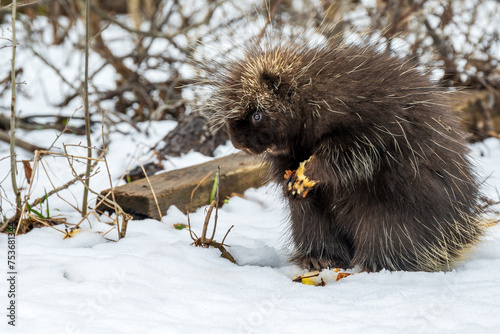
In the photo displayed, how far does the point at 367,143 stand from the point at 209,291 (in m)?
0.85

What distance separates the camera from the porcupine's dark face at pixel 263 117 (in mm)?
2279

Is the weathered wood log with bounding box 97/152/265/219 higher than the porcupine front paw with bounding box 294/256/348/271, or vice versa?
the weathered wood log with bounding box 97/152/265/219

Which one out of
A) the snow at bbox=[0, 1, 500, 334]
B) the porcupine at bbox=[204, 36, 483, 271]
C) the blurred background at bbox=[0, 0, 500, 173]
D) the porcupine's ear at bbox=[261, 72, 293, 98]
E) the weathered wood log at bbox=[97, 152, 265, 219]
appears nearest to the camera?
the snow at bbox=[0, 1, 500, 334]

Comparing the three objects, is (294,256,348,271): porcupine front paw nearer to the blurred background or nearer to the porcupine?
the porcupine

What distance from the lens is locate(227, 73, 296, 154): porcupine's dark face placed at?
228 cm

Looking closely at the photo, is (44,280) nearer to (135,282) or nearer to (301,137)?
(135,282)

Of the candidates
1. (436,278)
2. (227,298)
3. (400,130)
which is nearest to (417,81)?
(400,130)

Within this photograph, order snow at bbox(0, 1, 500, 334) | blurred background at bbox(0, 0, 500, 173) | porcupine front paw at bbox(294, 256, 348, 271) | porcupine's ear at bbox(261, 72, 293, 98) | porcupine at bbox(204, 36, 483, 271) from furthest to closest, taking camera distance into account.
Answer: blurred background at bbox(0, 0, 500, 173), porcupine front paw at bbox(294, 256, 348, 271), porcupine's ear at bbox(261, 72, 293, 98), porcupine at bbox(204, 36, 483, 271), snow at bbox(0, 1, 500, 334)

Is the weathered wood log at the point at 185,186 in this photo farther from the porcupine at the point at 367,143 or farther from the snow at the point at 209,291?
the porcupine at the point at 367,143

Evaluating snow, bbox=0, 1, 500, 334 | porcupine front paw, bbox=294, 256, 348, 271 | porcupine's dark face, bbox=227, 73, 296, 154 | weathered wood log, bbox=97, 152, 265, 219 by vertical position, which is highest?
porcupine's dark face, bbox=227, 73, 296, 154

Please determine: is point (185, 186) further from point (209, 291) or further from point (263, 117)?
point (209, 291)

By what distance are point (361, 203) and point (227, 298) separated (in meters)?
0.75

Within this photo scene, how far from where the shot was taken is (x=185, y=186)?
3.17 metres

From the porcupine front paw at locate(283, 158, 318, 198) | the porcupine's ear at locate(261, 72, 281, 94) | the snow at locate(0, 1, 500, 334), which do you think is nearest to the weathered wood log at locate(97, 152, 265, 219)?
the snow at locate(0, 1, 500, 334)
